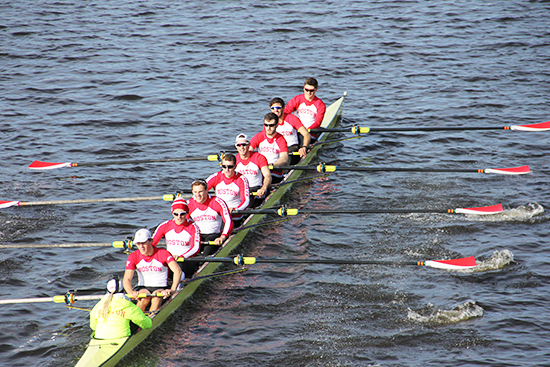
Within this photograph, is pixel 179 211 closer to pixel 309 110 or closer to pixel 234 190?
pixel 234 190

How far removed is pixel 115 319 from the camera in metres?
7.84

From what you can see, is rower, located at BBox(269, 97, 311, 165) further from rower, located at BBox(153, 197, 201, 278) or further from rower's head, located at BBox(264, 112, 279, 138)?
rower, located at BBox(153, 197, 201, 278)

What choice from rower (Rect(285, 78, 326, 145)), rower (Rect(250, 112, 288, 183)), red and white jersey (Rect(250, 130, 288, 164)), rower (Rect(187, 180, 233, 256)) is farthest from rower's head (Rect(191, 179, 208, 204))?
rower (Rect(285, 78, 326, 145))

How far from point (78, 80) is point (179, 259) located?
15922 mm

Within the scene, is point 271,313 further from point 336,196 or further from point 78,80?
point 78,80

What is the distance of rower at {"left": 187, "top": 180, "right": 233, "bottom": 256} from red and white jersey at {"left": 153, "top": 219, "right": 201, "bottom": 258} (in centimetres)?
74

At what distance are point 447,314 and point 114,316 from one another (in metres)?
5.17

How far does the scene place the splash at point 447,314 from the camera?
366 inches

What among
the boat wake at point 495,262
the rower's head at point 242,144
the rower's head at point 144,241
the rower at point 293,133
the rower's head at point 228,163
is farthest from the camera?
the rower at point 293,133

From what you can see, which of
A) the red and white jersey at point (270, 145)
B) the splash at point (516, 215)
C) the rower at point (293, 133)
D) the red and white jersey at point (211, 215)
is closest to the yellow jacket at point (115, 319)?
the red and white jersey at point (211, 215)

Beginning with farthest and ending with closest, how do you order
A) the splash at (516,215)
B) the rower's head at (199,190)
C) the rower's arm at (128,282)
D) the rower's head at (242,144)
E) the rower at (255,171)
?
the splash at (516,215), the rower at (255,171), the rower's head at (242,144), the rower's head at (199,190), the rower's arm at (128,282)

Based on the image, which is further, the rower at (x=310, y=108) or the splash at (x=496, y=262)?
the rower at (x=310, y=108)

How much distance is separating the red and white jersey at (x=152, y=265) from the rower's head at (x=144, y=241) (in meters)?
0.19

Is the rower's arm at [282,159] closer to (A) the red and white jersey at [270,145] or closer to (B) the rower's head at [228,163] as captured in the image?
(A) the red and white jersey at [270,145]
